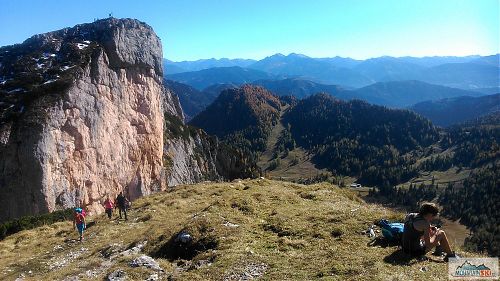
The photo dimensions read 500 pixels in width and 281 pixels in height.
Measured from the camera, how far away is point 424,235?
16.0 m

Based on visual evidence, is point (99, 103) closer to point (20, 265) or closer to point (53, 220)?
point (53, 220)

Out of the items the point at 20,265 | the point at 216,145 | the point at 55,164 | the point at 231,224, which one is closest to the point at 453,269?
the point at 231,224

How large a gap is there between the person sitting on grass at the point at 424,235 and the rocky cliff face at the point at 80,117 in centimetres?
5525

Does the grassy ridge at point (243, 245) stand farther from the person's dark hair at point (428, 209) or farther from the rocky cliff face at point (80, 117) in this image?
the rocky cliff face at point (80, 117)

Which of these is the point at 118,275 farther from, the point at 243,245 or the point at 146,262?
the point at 243,245

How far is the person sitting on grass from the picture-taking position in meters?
15.9

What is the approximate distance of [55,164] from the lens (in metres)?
61.9

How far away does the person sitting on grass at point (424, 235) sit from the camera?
15.9 m

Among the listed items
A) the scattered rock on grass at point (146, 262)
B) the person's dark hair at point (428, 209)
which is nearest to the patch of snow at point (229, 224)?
the scattered rock on grass at point (146, 262)

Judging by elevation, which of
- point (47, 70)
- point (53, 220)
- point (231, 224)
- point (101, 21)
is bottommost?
point (53, 220)

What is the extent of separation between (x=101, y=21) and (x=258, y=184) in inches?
2584

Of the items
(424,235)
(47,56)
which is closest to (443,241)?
(424,235)

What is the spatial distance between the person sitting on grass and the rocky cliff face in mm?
55253

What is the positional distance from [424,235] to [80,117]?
221ft
